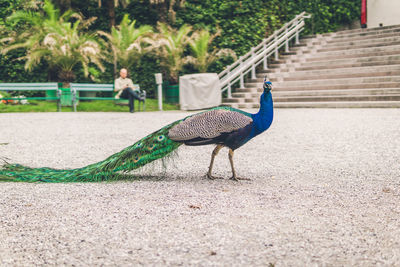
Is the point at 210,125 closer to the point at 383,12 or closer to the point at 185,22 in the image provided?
the point at 185,22

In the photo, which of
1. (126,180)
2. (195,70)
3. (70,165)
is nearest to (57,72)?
(195,70)

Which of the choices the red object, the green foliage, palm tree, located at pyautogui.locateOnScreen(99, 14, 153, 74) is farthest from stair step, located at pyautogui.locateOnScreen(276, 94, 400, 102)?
the red object

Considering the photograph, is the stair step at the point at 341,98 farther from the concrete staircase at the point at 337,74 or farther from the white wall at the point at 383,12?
the white wall at the point at 383,12

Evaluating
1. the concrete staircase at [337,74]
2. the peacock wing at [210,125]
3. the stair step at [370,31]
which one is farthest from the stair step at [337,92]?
the peacock wing at [210,125]

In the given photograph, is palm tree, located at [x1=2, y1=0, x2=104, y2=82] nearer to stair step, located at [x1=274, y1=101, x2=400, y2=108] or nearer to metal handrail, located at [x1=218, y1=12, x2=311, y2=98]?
metal handrail, located at [x1=218, y1=12, x2=311, y2=98]

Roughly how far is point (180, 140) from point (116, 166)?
74 cm

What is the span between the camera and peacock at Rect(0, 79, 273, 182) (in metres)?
4.45

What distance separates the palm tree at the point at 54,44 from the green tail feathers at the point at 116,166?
38.0ft

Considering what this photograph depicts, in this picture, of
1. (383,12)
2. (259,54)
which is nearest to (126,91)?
(259,54)

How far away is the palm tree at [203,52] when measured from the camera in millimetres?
17062

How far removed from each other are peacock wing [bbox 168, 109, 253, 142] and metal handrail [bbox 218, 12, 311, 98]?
12.1 metres

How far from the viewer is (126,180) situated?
16.0 feet

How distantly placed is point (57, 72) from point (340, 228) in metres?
15.7

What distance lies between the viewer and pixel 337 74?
53.1ft
